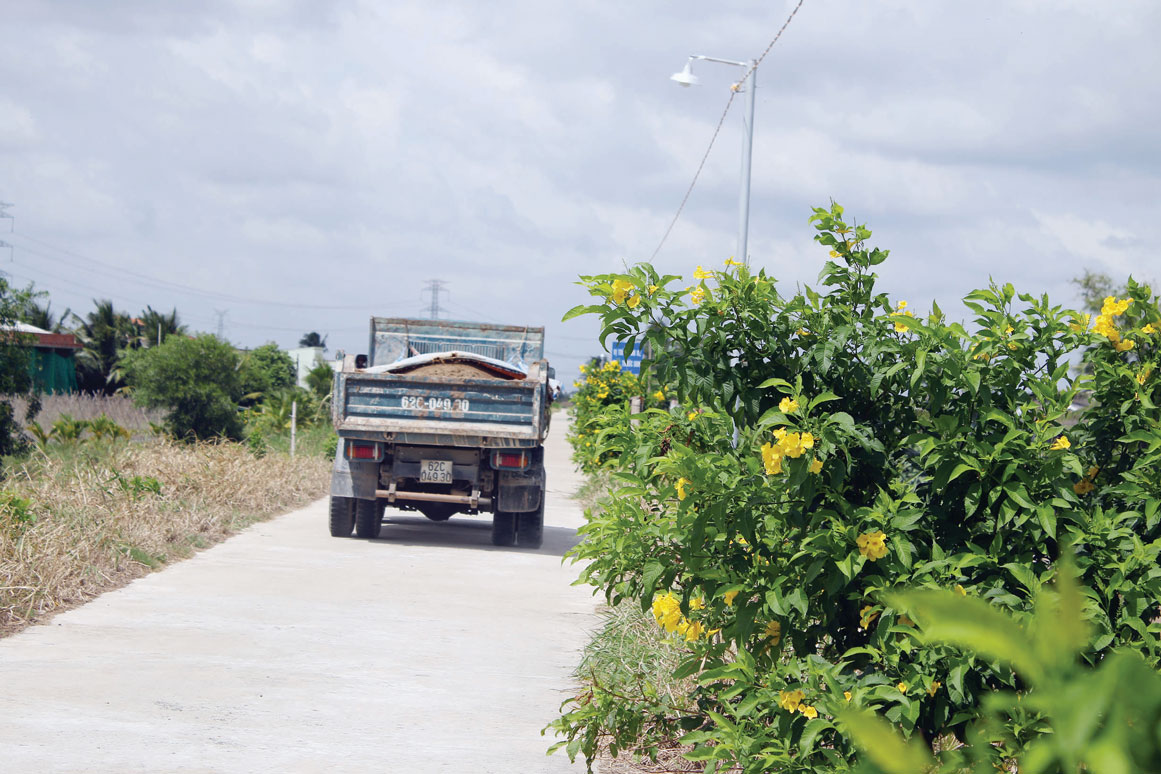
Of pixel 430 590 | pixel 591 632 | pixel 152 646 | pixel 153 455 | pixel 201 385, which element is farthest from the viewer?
pixel 201 385

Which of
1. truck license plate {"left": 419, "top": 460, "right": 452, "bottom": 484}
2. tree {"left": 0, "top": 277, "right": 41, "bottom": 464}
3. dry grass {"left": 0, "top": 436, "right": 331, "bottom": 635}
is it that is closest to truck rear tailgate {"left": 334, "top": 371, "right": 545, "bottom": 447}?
truck license plate {"left": 419, "top": 460, "right": 452, "bottom": 484}

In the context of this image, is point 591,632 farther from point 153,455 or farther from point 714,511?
point 153,455

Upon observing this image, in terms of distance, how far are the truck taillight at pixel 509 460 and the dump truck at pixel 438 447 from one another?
11 millimetres

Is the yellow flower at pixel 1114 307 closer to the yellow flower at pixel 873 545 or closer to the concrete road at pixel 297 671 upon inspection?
the yellow flower at pixel 873 545

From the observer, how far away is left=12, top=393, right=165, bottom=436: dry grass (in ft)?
89.7

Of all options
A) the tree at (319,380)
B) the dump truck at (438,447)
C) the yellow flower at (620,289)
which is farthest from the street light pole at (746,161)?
the tree at (319,380)

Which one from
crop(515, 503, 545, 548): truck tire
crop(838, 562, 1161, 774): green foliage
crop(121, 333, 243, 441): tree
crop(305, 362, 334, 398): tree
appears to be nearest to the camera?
crop(838, 562, 1161, 774): green foliage

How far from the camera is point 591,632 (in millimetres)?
8047

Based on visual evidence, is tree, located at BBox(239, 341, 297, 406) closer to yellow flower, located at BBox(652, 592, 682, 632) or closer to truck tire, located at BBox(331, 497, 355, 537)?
truck tire, located at BBox(331, 497, 355, 537)

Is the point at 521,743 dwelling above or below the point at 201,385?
below

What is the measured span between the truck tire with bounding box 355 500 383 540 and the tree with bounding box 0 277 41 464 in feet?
22.8

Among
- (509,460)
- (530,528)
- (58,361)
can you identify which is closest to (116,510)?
(509,460)

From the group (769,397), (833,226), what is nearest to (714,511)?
(769,397)

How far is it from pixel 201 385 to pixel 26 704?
1855 cm
